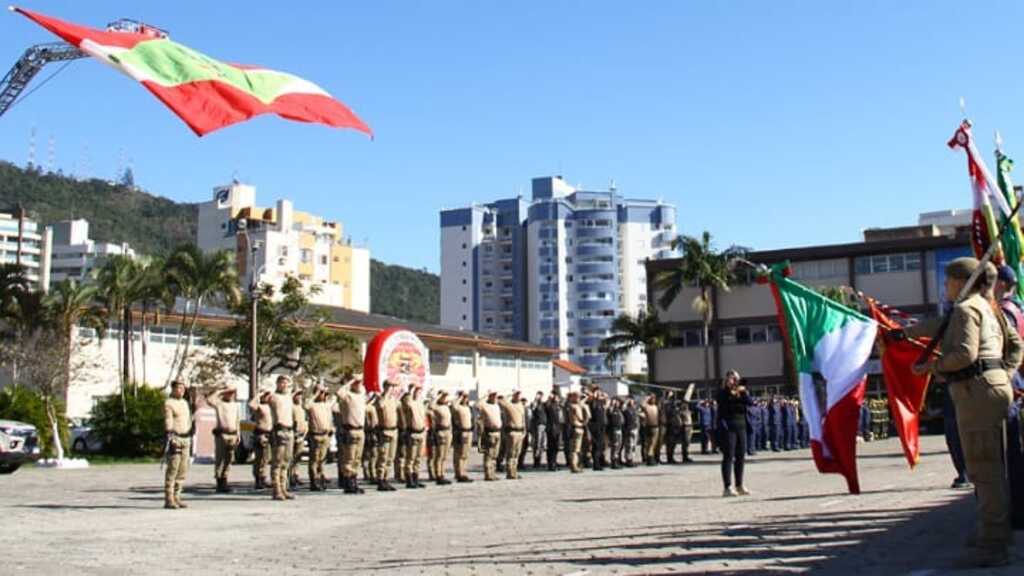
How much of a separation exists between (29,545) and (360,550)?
343 cm

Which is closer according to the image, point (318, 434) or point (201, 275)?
point (318, 434)

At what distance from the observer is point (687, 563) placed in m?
8.25

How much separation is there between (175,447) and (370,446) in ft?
19.6

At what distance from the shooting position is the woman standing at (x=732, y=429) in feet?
51.0

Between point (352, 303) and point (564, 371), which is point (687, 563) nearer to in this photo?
point (564, 371)

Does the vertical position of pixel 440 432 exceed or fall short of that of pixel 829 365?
it falls short

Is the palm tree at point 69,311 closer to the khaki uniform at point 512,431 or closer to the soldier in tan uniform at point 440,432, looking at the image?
the khaki uniform at point 512,431

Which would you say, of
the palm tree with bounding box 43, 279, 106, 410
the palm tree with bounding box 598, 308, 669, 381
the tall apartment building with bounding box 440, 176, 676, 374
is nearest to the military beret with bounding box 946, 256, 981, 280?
the palm tree with bounding box 43, 279, 106, 410

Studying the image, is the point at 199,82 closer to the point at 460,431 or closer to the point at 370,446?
the point at 370,446

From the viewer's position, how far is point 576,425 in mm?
25969

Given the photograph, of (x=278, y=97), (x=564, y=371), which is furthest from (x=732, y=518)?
(x=564, y=371)

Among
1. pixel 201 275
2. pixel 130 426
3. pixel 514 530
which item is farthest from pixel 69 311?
pixel 514 530

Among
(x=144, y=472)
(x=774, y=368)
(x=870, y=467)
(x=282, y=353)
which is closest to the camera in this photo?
(x=870, y=467)

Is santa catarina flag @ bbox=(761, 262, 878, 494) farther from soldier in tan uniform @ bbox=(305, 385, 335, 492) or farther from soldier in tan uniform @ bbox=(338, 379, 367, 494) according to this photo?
soldier in tan uniform @ bbox=(305, 385, 335, 492)
